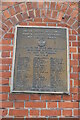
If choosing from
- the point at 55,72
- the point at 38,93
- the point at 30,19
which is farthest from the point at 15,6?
the point at 38,93

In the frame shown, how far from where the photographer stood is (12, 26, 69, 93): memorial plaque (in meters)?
2.13

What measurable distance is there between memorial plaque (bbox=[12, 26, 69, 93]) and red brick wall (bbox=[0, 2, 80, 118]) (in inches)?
3.7

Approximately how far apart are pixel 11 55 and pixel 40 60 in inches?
17.0

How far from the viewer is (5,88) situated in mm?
2168

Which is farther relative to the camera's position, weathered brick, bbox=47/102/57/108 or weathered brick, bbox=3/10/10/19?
weathered brick, bbox=3/10/10/19

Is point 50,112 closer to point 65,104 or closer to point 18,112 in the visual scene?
point 65,104

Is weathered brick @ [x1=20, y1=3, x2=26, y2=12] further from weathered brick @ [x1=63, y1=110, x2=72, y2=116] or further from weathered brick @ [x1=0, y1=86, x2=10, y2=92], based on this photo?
weathered brick @ [x1=63, y1=110, x2=72, y2=116]

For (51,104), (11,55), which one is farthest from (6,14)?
(51,104)

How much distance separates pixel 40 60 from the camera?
2217 mm

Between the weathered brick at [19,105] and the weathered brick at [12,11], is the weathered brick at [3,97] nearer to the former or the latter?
the weathered brick at [19,105]

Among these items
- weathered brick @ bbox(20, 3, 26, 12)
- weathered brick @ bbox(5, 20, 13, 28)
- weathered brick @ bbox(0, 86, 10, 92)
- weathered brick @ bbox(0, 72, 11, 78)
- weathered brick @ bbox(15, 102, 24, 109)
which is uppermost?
weathered brick @ bbox(20, 3, 26, 12)

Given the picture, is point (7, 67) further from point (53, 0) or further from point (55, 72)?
point (53, 0)

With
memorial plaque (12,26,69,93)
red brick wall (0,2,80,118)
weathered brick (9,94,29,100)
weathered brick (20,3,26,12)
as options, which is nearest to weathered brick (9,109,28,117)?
red brick wall (0,2,80,118)

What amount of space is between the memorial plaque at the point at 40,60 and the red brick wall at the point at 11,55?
0.09m
